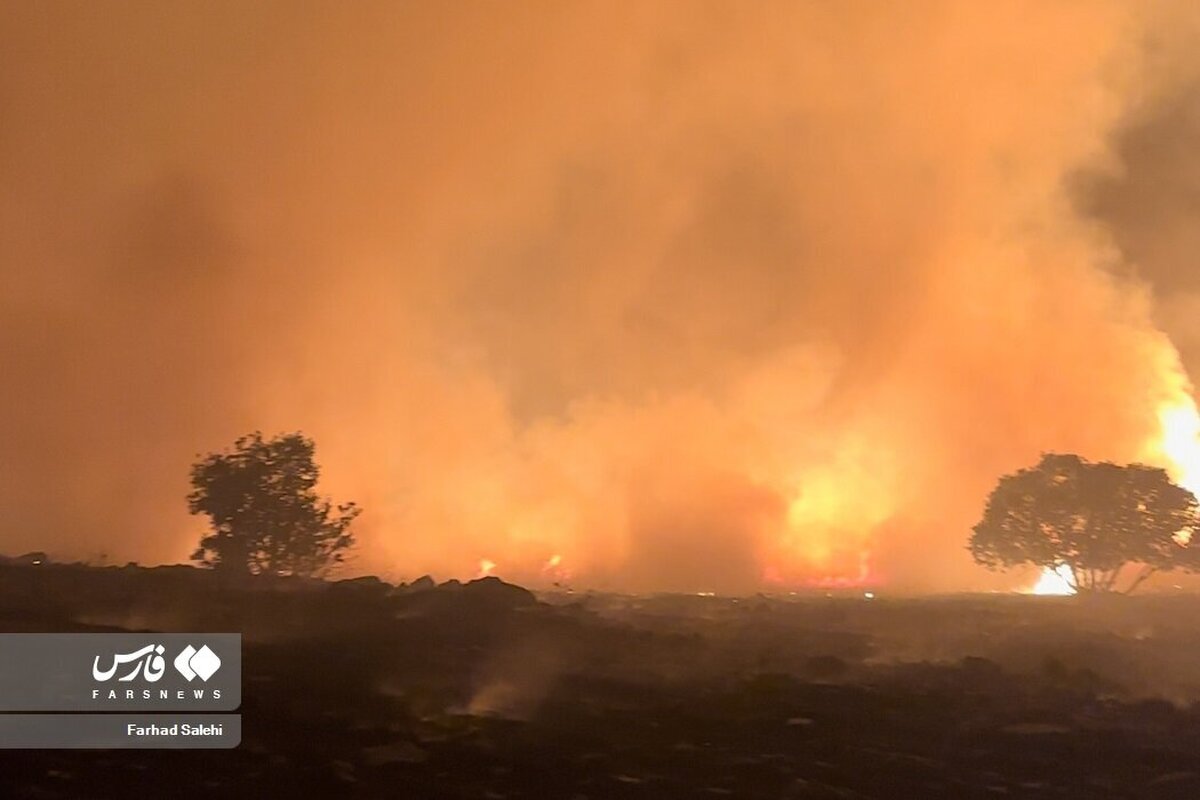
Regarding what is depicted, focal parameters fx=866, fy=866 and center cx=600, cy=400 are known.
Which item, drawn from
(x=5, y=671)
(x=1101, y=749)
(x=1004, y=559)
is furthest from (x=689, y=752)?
(x=1004, y=559)

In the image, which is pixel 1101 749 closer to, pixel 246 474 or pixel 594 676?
pixel 594 676

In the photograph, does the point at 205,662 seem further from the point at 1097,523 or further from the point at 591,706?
the point at 1097,523

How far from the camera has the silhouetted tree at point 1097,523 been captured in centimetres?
7612

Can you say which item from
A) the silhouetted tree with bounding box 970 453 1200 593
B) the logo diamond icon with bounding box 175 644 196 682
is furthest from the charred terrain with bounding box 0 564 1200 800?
the silhouetted tree with bounding box 970 453 1200 593

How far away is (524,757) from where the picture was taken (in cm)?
2473

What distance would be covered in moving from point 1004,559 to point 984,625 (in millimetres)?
23889

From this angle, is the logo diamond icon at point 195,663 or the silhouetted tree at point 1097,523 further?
the silhouetted tree at point 1097,523

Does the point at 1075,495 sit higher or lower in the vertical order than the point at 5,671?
higher

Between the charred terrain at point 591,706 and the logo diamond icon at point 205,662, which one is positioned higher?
the logo diamond icon at point 205,662

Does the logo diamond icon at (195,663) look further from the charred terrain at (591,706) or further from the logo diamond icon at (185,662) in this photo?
the charred terrain at (591,706)

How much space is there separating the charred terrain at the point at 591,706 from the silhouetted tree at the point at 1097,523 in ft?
103

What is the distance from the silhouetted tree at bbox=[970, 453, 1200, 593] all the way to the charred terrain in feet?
103

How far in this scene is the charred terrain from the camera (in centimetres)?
2309

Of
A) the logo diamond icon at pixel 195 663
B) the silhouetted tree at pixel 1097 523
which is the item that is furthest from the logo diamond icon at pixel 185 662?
the silhouetted tree at pixel 1097 523
